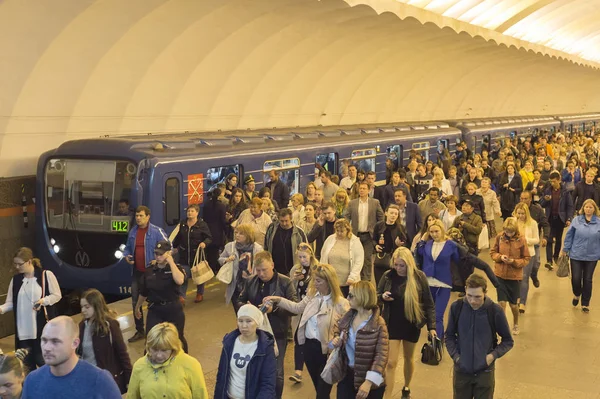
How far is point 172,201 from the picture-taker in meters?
12.5

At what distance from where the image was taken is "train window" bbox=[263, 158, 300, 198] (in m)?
15.5

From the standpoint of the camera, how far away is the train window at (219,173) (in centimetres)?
1354

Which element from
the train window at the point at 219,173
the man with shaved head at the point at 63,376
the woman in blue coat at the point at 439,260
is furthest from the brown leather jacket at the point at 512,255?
the man with shaved head at the point at 63,376

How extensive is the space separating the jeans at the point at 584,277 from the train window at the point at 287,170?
6373 mm

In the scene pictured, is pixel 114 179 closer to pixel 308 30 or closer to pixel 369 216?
pixel 369 216

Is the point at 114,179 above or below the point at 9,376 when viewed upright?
above

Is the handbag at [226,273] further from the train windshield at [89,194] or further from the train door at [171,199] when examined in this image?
the train door at [171,199]

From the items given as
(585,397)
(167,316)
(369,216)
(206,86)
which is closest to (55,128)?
(206,86)

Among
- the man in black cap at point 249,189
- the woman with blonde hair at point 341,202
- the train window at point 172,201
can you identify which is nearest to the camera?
the woman with blonde hair at point 341,202

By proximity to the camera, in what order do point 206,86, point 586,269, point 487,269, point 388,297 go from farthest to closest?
point 206,86 → point 586,269 → point 487,269 → point 388,297

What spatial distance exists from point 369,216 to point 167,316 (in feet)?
14.5

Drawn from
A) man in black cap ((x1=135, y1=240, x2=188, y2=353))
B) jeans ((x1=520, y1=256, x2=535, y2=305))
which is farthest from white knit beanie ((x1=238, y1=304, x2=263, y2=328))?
jeans ((x1=520, y1=256, x2=535, y2=305))

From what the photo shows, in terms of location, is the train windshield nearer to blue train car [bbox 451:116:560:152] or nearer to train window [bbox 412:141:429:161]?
train window [bbox 412:141:429:161]

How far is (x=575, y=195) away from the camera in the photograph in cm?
1456
